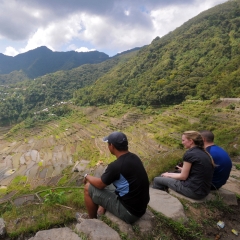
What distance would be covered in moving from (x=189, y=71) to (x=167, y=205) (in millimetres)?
45224

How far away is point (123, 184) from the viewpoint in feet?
6.57

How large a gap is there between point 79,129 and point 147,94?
1578cm

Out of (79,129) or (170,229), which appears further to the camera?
(79,129)

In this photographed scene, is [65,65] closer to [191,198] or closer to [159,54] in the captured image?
[159,54]

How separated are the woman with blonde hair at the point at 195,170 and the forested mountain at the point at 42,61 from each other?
6952 inches

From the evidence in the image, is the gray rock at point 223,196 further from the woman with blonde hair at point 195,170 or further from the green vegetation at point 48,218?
the green vegetation at point 48,218

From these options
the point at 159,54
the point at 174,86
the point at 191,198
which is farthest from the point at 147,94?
the point at 191,198

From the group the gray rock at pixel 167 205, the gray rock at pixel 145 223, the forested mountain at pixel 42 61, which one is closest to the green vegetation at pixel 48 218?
the gray rock at pixel 145 223

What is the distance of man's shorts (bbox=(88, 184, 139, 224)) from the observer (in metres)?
2.07

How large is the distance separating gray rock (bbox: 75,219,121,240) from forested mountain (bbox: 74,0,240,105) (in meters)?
29.5

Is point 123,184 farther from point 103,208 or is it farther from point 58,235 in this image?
point 58,235

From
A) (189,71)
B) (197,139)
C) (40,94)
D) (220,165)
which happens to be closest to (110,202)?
(197,139)

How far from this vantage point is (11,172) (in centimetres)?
2438

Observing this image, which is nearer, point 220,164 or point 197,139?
point 197,139
